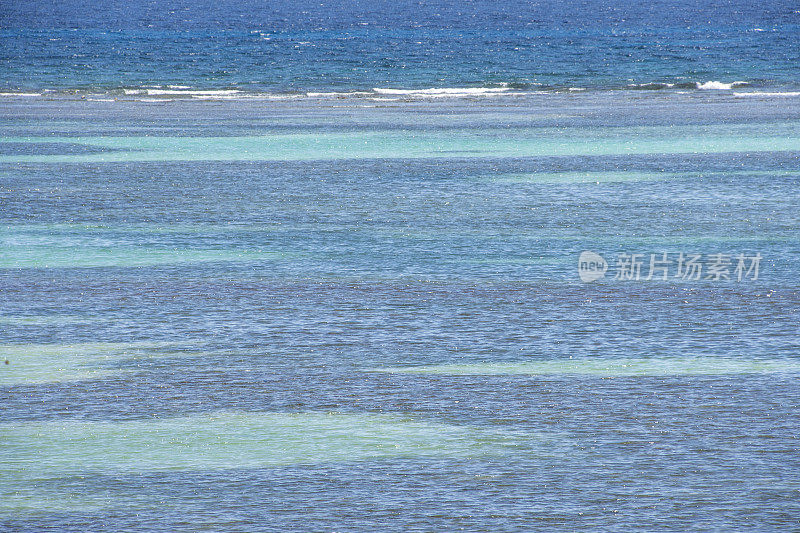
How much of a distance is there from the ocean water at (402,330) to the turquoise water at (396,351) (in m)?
0.02

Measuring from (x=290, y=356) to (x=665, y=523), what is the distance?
2.57 metres

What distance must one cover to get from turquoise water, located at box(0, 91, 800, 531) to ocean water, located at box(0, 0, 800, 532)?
0.02 m

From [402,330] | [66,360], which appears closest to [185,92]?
[402,330]

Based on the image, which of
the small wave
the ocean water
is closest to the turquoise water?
the ocean water

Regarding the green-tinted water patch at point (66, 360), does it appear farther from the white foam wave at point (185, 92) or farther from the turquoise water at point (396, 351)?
the white foam wave at point (185, 92)

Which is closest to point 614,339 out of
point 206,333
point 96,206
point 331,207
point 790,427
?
point 790,427

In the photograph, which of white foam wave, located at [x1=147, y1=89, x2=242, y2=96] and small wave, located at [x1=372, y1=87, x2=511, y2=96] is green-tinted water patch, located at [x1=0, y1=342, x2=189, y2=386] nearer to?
white foam wave, located at [x1=147, y1=89, x2=242, y2=96]

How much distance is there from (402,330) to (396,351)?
1.46 feet

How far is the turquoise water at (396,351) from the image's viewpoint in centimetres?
426

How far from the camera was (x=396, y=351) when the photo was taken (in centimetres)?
618

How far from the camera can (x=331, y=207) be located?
10.9 meters

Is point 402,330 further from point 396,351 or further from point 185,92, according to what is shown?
point 185,92

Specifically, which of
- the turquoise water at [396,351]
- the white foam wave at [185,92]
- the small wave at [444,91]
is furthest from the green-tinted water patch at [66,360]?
the small wave at [444,91]

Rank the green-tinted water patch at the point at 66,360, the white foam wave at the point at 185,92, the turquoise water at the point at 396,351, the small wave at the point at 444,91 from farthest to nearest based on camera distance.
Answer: the small wave at the point at 444,91 < the white foam wave at the point at 185,92 < the green-tinted water patch at the point at 66,360 < the turquoise water at the point at 396,351
